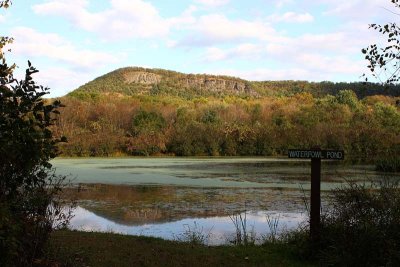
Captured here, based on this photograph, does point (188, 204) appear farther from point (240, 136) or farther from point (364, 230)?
point (240, 136)

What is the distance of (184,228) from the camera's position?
8.95m

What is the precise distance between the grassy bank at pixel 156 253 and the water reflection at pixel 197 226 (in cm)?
153

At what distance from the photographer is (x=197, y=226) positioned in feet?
30.2

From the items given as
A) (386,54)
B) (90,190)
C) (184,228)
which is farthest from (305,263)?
(90,190)

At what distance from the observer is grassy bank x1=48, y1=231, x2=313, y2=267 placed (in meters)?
5.37

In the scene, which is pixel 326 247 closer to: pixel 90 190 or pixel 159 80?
pixel 90 190

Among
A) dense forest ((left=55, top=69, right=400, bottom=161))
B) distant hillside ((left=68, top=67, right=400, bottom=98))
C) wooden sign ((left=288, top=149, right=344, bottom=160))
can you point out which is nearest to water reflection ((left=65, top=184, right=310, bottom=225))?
wooden sign ((left=288, top=149, right=344, bottom=160))

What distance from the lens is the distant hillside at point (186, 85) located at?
10119 centimetres

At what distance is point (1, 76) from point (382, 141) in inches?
1581

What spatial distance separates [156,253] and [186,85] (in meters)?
104

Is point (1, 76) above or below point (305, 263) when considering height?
above

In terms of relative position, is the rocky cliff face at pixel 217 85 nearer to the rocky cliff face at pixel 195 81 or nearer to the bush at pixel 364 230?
the rocky cliff face at pixel 195 81

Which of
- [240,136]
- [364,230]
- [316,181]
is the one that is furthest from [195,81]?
[364,230]

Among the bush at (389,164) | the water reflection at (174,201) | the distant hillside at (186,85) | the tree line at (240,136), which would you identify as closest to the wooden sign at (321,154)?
the water reflection at (174,201)
